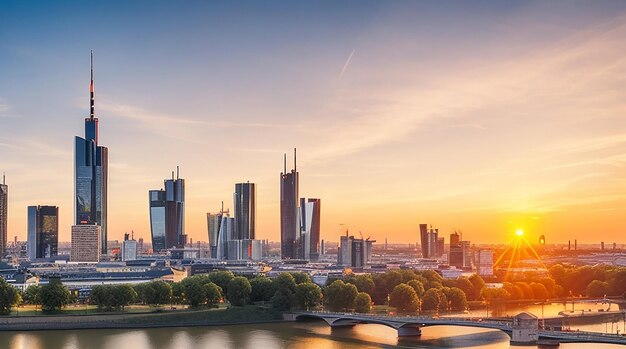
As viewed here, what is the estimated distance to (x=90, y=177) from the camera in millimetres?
180250

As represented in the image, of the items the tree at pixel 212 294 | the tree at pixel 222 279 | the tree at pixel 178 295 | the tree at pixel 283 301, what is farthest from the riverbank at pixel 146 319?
the tree at pixel 222 279

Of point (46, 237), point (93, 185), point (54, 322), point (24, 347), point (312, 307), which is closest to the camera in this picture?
point (24, 347)

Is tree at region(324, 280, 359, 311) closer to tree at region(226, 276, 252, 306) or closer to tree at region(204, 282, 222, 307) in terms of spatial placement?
tree at region(226, 276, 252, 306)

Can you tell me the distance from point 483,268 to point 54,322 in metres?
88.9

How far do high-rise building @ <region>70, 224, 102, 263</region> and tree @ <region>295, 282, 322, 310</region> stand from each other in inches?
4575

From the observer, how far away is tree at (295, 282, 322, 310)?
254ft

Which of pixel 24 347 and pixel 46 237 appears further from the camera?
pixel 46 237

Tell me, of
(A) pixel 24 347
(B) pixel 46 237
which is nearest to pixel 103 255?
(B) pixel 46 237

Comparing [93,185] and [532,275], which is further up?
[93,185]

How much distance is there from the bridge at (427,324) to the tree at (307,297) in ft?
9.44

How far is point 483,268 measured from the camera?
142000mm

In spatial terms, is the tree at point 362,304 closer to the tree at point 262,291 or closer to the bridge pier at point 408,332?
the tree at point 262,291

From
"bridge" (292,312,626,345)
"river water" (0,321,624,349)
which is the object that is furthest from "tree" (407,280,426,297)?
"river water" (0,321,624,349)

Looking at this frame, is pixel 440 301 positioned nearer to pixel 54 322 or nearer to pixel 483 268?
pixel 54 322
